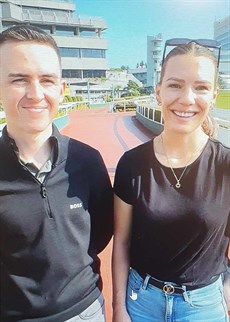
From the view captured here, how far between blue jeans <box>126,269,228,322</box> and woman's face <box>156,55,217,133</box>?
0.74 meters

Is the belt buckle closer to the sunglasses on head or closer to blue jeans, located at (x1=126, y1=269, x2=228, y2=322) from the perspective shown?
blue jeans, located at (x1=126, y1=269, x2=228, y2=322)

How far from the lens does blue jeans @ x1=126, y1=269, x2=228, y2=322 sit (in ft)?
4.88

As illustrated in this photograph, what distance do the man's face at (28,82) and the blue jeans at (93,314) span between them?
84 centimetres

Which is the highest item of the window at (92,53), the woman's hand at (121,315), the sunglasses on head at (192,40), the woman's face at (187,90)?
the window at (92,53)

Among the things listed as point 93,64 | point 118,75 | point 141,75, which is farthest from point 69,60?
point 141,75

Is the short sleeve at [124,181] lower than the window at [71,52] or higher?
lower

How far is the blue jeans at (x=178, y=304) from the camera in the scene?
4.88ft

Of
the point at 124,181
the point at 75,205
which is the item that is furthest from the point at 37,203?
the point at 124,181

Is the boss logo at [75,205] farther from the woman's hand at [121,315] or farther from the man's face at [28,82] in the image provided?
the woman's hand at [121,315]

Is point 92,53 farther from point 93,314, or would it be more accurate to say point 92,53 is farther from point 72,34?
point 93,314

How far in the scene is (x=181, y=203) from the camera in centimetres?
147

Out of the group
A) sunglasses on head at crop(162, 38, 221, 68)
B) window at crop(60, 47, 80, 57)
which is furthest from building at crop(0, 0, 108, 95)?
sunglasses on head at crop(162, 38, 221, 68)

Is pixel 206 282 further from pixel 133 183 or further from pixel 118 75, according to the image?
pixel 118 75

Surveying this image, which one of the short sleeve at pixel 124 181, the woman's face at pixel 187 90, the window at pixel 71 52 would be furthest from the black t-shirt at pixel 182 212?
the window at pixel 71 52
